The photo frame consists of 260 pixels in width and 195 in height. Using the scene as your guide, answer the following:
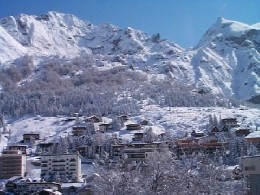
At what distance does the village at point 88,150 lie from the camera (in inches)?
3314

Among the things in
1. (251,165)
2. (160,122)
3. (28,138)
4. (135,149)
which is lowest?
(251,165)

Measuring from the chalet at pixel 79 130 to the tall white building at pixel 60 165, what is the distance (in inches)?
1357

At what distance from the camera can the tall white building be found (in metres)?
93.3

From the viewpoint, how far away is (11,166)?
319ft

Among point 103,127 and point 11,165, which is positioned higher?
point 103,127

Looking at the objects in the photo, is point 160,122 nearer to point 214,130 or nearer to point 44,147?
point 214,130

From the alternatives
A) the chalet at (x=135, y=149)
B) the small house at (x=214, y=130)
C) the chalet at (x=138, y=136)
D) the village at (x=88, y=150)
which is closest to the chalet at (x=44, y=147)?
the village at (x=88, y=150)

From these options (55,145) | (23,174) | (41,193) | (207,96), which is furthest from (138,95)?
(41,193)

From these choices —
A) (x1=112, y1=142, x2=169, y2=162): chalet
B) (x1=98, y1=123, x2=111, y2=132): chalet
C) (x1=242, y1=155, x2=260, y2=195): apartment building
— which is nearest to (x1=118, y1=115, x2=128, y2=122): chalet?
(x1=98, y1=123, x2=111, y2=132): chalet

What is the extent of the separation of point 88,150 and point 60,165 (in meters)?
13.5

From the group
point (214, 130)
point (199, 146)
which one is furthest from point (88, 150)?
point (214, 130)

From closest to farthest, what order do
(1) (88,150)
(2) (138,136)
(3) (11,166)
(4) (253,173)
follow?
(4) (253,173) < (3) (11,166) < (1) (88,150) < (2) (138,136)

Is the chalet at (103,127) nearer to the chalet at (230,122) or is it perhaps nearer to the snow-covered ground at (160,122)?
the snow-covered ground at (160,122)

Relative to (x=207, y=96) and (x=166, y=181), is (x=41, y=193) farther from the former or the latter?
(x=207, y=96)
